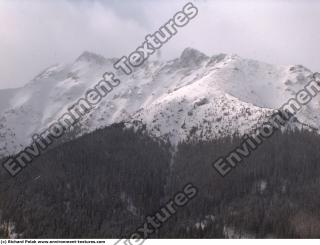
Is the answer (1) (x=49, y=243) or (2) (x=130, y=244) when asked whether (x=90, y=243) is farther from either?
(2) (x=130, y=244)

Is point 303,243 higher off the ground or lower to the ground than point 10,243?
lower

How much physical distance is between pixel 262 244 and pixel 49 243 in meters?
74.2

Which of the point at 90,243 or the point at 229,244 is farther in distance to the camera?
the point at 229,244

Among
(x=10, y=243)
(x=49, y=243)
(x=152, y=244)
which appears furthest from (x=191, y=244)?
(x=10, y=243)

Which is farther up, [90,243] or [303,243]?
[90,243]

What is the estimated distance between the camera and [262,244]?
19438cm

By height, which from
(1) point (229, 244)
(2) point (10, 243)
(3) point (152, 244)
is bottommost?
(1) point (229, 244)

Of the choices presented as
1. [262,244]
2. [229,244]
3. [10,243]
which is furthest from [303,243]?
[10,243]

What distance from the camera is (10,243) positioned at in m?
149

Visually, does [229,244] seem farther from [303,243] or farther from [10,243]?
[10,243]

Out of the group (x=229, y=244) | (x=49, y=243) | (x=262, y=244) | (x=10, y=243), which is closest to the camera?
(x=10, y=243)

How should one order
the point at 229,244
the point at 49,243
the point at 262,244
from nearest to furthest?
the point at 49,243 < the point at 229,244 < the point at 262,244

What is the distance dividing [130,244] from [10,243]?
164 ft

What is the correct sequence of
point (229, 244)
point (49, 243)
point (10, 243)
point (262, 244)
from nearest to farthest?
1. point (10, 243)
2. point (49, 243)
3. point (229, 244)
4. point (262, 244)
